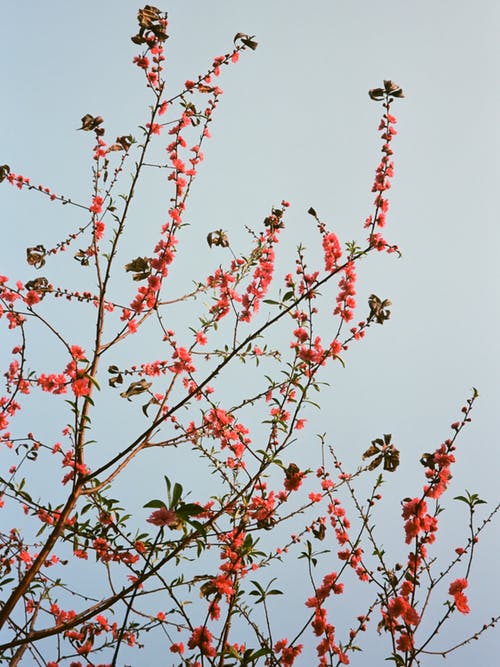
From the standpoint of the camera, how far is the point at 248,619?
2732mm

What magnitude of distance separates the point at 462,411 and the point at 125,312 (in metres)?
2.11

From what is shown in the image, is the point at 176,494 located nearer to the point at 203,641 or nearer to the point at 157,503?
the point at 157,503

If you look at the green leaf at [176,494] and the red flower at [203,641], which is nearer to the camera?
the green leaf at [176,494]

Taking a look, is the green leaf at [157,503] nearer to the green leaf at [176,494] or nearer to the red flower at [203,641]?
the green leaf at [176,494]

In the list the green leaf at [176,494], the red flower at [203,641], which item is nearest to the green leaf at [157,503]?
the green leaf at [176,494]

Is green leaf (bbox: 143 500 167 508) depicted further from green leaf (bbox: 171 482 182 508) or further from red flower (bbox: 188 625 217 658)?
red flower (bbox: 188 625 217 658)

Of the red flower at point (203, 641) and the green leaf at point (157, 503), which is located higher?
the green leaf at point (157, 503)

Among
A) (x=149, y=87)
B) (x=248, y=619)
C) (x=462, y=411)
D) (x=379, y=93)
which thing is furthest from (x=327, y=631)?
(x=149, y=87)

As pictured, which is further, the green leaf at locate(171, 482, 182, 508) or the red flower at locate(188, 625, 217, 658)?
the red flower at locate(188, 625, 217, 658)

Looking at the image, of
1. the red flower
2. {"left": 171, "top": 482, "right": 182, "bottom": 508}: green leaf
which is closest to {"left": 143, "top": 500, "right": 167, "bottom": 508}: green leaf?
{"left": 171, "top": 482, "right": 182, "bottom": 508}: green leaf

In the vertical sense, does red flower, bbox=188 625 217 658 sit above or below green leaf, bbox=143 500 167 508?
below

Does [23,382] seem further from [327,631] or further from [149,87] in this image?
[327,631]

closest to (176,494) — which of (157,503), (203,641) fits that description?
(157,503)

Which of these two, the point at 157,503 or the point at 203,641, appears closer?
the point at 157,503
